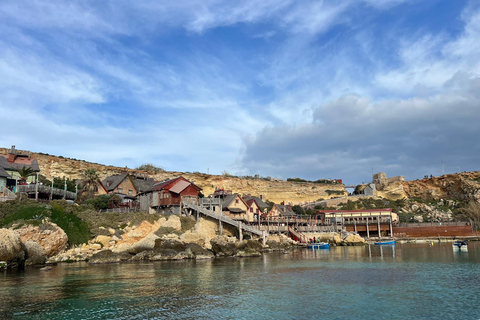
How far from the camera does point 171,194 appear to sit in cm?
5378

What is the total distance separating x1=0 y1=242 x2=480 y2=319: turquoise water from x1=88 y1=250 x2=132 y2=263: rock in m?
6.22

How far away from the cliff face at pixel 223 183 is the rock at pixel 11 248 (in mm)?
46049

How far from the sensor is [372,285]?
22.8 m

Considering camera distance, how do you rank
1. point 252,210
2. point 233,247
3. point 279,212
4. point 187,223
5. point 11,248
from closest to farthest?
1. point 11,248
2. point 233,247
3. point 187,223
4. point 252,210
5. point 279,212

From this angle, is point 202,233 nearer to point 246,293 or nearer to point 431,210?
point 246,293

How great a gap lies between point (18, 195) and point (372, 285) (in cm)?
4261

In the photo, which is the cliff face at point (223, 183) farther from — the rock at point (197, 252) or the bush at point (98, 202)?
the rock at point (197, 252)

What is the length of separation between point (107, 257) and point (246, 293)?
2283 cm

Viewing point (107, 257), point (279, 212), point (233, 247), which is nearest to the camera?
point (107, 257)

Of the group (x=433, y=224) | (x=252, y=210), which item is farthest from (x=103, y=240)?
(x=433, y=224)

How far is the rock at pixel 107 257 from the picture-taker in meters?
37.8

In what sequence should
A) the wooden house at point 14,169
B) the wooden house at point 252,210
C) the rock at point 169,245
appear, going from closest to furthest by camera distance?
1. the rock at point 169,245
2. the wooden house at point 14,169
3. the wooden house at point 252,210

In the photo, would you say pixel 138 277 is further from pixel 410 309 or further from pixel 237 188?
pixel 237 188

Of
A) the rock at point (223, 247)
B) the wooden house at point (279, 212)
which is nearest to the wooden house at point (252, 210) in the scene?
the wooden house at point (279, 212)
